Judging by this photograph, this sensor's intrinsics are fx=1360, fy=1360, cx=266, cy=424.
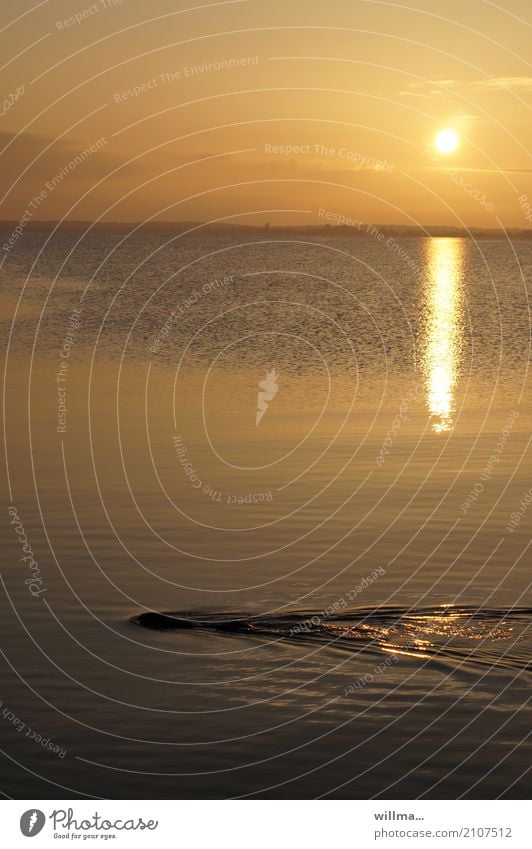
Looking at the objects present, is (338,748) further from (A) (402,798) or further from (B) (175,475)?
(B) (175,475)

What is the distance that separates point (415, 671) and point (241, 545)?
819 cm

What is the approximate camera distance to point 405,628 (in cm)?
2275

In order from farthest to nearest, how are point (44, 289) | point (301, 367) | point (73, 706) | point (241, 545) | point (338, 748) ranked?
point (44, 289)
point (301, 367)
point (241, 545)
point (73, 706)
point (338, 748)

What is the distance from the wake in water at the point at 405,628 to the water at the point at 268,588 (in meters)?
0.06

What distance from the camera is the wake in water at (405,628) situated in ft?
71.2

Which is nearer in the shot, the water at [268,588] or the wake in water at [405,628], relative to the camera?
the water at [268,588]

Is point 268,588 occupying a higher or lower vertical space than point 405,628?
higher

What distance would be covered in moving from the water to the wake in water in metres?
0.06

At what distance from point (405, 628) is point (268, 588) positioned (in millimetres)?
3375

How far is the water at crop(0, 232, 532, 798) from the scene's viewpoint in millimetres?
18062

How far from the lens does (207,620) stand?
23.3m

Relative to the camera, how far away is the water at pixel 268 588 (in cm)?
1806

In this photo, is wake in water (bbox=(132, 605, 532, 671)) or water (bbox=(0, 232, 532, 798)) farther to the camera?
wake in water (bbox=(132, 605, 532, 671))

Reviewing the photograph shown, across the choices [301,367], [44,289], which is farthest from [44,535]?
[44,289]
